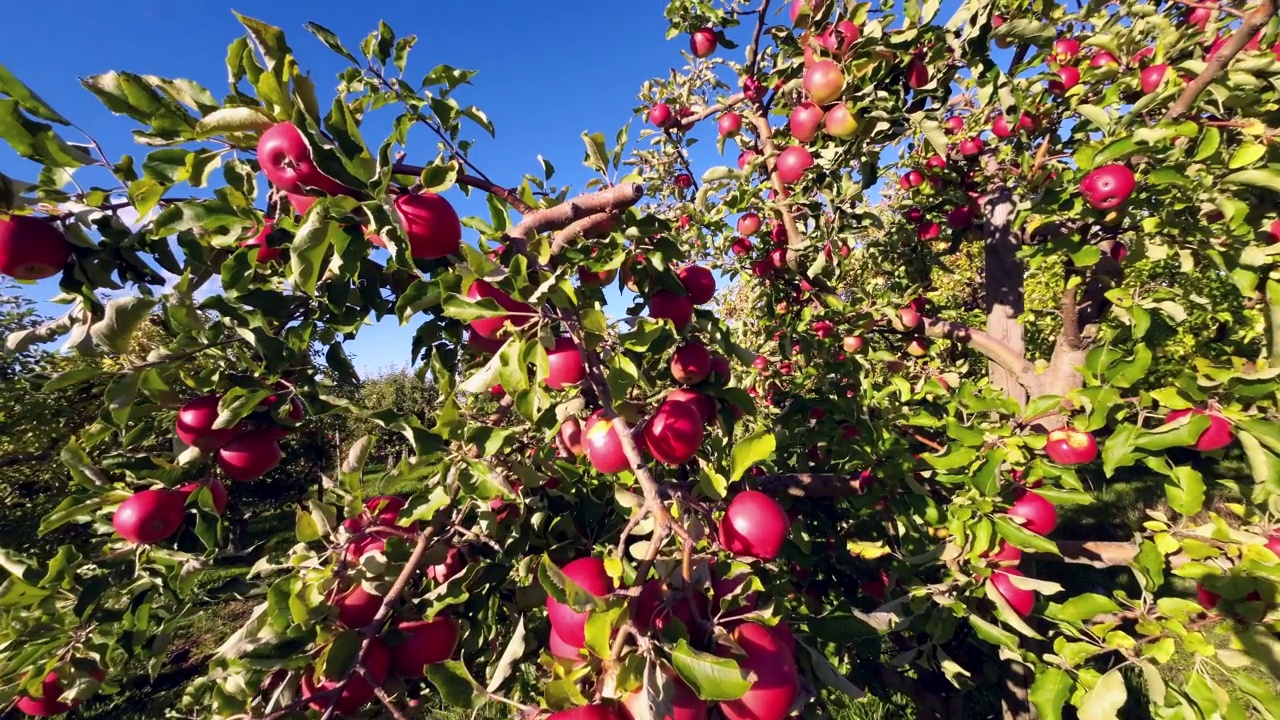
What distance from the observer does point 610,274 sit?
1658mm

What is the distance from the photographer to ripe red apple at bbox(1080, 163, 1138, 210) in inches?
89.0

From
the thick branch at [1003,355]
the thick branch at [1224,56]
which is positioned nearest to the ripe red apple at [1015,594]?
the thick branch at [1003,355]

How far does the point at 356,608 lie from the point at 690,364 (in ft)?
4.10

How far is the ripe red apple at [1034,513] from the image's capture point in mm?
2014

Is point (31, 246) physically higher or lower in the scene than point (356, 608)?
higher

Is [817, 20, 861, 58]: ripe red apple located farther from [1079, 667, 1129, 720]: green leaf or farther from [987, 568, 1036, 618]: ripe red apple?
[1079, 667, 1129, 720]: green leaf

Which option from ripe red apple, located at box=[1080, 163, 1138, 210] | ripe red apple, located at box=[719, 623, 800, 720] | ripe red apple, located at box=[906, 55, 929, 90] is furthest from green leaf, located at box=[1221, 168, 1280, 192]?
ripe red apple, located at box=[719, 623, 800, 720]

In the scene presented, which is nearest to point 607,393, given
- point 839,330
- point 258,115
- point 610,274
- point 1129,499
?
point 610,274

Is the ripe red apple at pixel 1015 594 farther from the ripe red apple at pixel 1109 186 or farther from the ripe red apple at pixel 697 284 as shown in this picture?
the ripe red apple at pixel 1109 186

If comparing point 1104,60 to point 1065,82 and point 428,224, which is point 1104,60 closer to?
point 1065,82

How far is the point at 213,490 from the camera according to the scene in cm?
164

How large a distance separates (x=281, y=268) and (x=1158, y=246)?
3.51 m

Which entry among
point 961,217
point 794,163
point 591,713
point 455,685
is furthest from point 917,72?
point 455,685

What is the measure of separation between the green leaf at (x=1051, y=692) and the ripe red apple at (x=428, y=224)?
216cm
